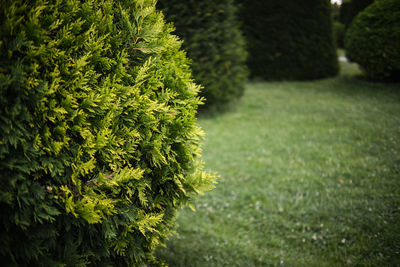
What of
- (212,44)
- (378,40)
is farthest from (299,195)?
(378,40)

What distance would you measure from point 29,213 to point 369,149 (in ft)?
21.2

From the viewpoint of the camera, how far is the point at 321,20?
1259cm

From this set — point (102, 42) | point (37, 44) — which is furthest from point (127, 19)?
point (37, 44)

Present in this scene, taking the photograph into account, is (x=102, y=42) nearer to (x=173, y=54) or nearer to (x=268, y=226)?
(x=173, y=54)

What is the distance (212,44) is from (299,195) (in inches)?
211

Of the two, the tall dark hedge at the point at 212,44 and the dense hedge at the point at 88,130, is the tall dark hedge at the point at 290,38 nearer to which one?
the tall dark hedge at the point at 212,44

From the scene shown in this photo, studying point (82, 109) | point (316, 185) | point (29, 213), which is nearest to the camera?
point (29, 213)

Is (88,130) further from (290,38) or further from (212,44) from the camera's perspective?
(290,38)

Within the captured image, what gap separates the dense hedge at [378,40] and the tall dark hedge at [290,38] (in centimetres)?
184

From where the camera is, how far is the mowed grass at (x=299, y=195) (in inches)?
126

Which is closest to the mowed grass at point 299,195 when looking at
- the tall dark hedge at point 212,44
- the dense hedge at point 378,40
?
the tall dark hedge at point 212,44

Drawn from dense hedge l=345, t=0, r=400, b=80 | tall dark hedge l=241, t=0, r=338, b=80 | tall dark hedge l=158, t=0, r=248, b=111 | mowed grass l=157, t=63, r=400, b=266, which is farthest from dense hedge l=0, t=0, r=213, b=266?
tall dark hedge l=241, t=0, r=338, b=80

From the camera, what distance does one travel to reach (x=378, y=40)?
9.88m

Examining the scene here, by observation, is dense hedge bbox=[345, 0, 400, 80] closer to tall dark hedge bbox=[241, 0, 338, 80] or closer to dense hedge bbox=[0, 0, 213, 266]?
tall dark hedge bbox=[241, 0, 338, 80]
